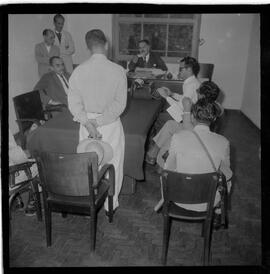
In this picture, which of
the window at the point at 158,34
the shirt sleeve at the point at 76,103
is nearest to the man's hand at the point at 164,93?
the shirt sleeve at the point at 76,103

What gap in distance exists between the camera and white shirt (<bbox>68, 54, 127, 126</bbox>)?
8.16 ft

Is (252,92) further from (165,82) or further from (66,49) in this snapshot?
(66,49)

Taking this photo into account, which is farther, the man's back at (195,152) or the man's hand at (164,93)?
the man's hand at (164,93)

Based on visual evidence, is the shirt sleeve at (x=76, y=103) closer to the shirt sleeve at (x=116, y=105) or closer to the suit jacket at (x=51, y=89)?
the shirt sleeve at (x=116, y=105)

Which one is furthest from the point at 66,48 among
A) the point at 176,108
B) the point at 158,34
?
the point at 158,34

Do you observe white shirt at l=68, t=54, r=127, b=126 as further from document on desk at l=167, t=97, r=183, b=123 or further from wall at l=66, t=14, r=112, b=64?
document on desk at l=167, t=97, r=183, b=123

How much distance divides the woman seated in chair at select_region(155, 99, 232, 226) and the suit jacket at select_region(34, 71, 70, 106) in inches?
62.8

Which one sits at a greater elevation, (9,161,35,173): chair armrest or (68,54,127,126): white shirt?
(68,54,127,126): white shirt

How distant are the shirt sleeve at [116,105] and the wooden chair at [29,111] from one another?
25.9 inches

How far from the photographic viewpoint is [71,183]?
2.19 m

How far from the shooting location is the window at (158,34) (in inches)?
225

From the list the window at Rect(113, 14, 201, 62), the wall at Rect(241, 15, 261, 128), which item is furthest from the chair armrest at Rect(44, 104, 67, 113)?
the window at Rect(113, 14, 201, 62)

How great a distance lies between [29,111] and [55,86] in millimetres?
421
